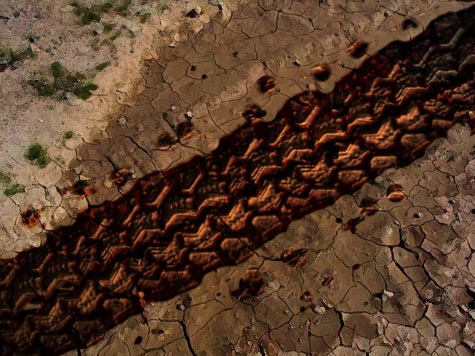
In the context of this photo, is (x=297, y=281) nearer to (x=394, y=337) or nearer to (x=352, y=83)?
(x=394, y=337)

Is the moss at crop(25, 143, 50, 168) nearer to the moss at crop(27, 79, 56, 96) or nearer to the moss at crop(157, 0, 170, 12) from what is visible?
the moss at crop(27, 79, 56, 96)

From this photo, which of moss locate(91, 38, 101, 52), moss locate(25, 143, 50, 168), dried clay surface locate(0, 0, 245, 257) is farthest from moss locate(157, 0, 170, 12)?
moss locate(25, 143, 50, 168)

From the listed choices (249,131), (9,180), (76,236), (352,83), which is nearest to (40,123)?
(9,180)

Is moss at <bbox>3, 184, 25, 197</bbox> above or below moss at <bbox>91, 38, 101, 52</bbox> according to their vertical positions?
below

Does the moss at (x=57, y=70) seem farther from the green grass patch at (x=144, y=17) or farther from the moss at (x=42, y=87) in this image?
the green grass patch at (x=144, y=17)

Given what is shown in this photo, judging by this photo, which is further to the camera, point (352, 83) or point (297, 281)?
point (352, 83)

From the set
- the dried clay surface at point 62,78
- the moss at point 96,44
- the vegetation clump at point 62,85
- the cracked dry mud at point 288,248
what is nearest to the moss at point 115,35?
the dried clay surface at point 62,78
